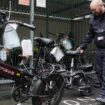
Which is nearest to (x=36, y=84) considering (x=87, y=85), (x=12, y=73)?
(x=12, y=73)

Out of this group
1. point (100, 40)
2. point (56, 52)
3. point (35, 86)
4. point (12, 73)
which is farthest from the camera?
point (56, 52)

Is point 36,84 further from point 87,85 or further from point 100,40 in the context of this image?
point 87,85

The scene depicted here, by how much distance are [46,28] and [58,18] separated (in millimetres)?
522

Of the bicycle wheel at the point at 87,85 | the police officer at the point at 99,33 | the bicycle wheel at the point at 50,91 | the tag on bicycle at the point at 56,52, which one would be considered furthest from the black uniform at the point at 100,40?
the bicycle wheel at the point at 87,85

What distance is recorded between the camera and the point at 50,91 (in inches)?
256

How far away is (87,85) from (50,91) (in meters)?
2.57

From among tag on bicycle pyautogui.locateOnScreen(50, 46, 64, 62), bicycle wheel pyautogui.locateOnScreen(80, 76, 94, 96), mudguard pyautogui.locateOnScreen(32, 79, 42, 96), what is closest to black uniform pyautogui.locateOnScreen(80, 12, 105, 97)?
tag on bicycle pyautogui.locateOnScreen(50, 46, 64, 62)

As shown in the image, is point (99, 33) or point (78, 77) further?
point (78, 77)

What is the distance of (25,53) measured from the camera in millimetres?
7594

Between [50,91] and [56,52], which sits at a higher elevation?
[56,52]

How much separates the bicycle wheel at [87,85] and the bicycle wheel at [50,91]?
2263mm

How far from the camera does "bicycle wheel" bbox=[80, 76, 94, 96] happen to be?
8859 millimetres

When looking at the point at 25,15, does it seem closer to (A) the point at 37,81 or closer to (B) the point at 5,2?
(B) the point at 5,2

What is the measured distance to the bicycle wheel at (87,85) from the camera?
886 centimetres
